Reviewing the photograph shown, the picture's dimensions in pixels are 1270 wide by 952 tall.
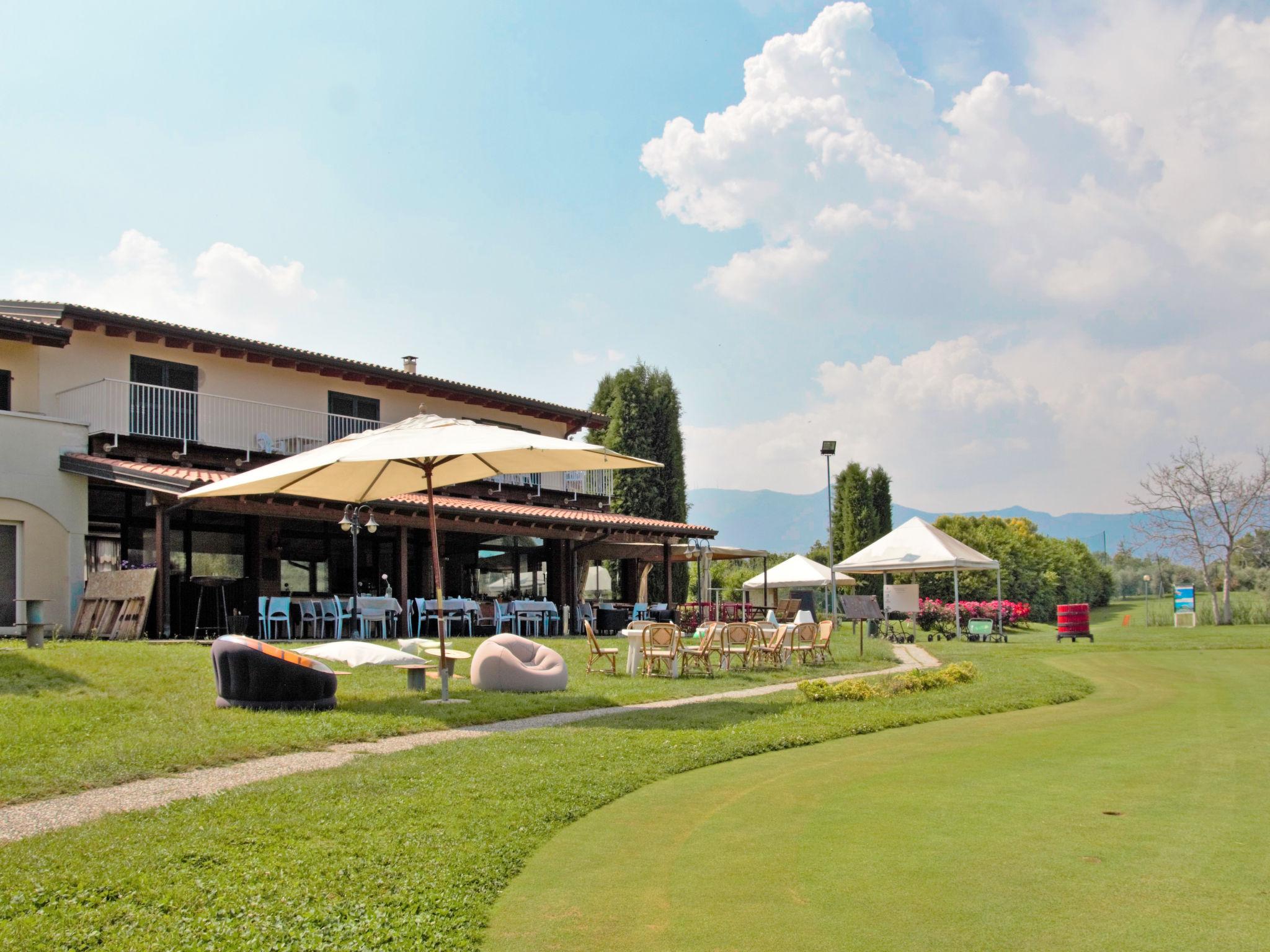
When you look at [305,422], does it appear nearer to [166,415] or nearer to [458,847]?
[166,415]

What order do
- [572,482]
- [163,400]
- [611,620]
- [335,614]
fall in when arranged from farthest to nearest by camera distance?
→ [572,482] → [611,620] → [163,400] → [335,614]

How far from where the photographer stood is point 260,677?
1029 cm

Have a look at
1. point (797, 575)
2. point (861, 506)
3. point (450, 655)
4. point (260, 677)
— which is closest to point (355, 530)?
point (450, 655)

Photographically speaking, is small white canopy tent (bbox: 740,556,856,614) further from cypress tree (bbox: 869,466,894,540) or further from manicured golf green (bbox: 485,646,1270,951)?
manicured golf green (bbox: 485,646,1270,951)

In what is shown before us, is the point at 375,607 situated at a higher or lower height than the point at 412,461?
lower

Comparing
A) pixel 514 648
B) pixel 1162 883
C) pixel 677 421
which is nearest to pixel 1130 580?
pixel 677 421

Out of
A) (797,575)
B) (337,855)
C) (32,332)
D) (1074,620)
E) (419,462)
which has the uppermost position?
(32,332)

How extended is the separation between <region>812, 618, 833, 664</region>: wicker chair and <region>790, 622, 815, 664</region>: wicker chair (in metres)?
0.20

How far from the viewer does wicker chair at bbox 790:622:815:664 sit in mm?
17500

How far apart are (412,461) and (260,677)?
2992 millimetres

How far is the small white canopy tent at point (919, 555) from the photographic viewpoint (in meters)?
25.4

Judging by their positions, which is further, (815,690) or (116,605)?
(116,605)

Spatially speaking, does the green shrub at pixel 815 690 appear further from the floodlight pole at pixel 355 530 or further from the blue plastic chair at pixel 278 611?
the blue plastic chair at pixel 278 611

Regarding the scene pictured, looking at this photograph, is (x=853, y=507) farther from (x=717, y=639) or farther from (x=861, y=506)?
(x=717, y=639)
